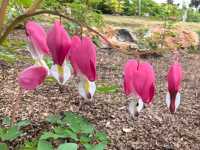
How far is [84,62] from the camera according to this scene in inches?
30.1

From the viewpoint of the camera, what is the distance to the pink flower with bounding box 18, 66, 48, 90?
2.42 feet

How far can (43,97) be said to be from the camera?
2.50m

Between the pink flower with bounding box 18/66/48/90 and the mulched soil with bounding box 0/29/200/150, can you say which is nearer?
the pink flower with bounding box 18/66/48/90

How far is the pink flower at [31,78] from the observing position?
29.0 inches

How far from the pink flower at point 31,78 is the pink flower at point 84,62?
5 centimetres

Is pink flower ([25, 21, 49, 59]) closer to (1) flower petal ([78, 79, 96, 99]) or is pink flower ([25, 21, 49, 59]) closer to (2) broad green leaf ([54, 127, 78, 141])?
(1) flower petal ([78, 79, 96, 99])

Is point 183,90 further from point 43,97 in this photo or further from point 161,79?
point 43,97

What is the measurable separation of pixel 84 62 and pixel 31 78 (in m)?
0.08

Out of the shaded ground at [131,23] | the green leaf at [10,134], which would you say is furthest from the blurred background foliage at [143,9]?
the green leaf at [10,134]

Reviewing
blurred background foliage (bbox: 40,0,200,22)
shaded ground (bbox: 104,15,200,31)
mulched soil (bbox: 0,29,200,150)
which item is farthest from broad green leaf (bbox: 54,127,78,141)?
shaded ground (bbox: 104,15,200,31)

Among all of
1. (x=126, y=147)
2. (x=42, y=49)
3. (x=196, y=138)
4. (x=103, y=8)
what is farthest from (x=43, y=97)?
(x=103, y=8)

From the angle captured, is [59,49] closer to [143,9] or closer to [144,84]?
[144,84]

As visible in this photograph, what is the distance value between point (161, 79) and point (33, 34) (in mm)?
2969

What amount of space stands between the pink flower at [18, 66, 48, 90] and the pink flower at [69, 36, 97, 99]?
0.05 metres
